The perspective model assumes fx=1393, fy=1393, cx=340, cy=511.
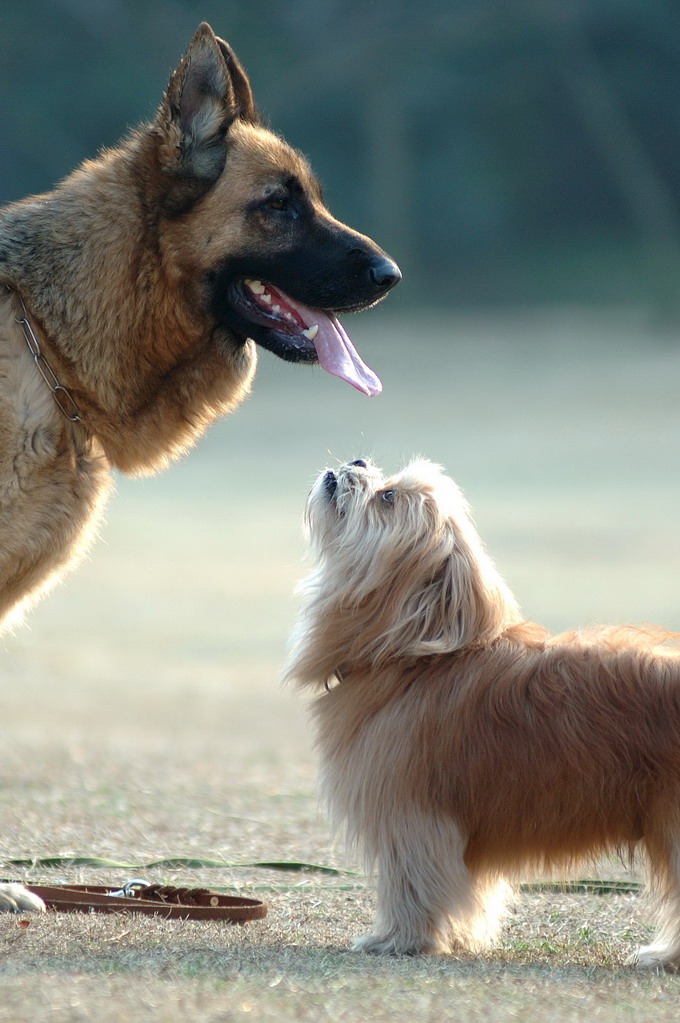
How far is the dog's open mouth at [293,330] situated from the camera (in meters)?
5.28

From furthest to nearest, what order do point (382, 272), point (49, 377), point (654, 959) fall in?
point (382, 272) < point (49, 377) < point (654, 959)

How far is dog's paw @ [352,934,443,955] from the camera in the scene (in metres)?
4.34

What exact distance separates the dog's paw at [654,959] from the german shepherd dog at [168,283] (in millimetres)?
2246

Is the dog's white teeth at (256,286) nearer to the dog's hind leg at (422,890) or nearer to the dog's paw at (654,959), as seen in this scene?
the dog's hind leg at (422,890)

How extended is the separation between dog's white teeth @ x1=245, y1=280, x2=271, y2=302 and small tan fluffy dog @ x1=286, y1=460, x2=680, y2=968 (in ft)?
3.55

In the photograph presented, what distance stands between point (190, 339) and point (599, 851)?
237 centimetres

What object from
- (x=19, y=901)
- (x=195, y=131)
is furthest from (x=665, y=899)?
(x=195, y=131)

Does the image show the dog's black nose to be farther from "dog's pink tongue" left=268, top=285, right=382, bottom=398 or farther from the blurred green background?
the blurred green background

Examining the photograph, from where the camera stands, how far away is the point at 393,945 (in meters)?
4.36

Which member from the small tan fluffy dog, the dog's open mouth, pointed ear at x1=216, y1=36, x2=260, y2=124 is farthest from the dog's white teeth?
the small tan fluffy dog

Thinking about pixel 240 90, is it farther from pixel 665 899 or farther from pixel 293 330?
pixel 665 899

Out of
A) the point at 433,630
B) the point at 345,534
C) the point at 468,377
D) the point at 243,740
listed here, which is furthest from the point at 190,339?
the point at 468,377

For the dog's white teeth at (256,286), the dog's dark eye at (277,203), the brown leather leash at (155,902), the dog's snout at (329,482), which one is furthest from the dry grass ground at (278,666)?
the dog's dark eye at (277,203)

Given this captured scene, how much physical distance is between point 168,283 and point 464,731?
2.03 meters
